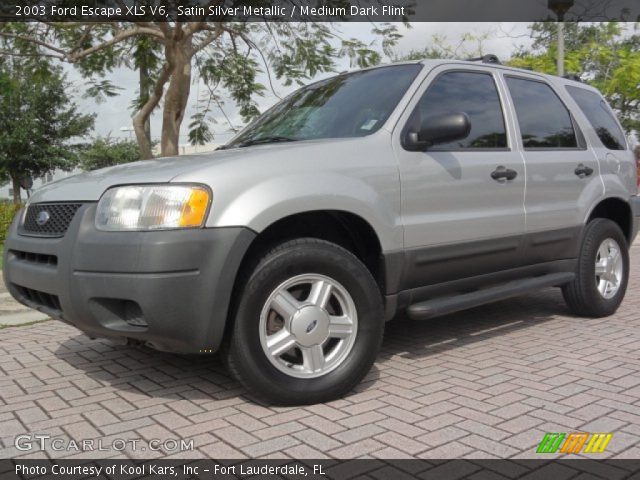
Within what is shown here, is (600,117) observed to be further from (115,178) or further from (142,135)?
(142,135)

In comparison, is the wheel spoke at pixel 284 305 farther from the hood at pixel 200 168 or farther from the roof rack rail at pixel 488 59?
the roof rack rail at pixel 488 59

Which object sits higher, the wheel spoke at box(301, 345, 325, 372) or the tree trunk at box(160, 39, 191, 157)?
the tree trunk at box(160, 39, 191, 157)

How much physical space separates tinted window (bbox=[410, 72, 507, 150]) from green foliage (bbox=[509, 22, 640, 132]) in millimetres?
14811

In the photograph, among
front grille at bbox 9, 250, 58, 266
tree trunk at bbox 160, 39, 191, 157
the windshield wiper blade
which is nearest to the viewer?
front grille at bbox 9, 250, 58, 266

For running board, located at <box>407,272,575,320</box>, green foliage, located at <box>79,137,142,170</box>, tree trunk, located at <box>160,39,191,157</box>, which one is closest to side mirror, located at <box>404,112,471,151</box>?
running board, located at <box>407,272,575,320</box>

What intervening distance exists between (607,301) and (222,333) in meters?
3.76

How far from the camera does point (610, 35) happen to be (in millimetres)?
20969

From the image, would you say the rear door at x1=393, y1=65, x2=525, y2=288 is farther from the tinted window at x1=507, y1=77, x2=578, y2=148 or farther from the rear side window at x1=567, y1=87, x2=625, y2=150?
the rear side window at x1=567, y1=87, x2=625, y2=150

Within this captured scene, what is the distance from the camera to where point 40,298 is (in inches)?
141

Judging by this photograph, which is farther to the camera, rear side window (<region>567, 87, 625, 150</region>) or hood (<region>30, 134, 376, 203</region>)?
rear side window (<region>567, 87, 625, 150</region>)

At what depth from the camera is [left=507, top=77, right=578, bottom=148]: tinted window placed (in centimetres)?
475

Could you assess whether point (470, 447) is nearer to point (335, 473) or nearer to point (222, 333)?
point (335, 473)

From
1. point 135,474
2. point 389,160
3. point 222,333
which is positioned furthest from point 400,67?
point 135,474

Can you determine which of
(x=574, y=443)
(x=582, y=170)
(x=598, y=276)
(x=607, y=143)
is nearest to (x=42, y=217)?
(x=574, y=443)
